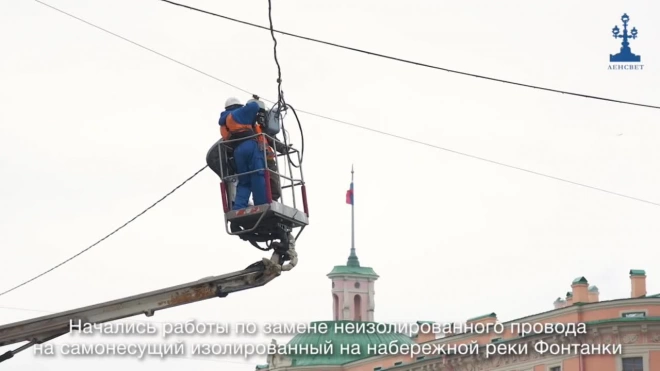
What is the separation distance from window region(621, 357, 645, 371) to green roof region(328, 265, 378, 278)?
44077 millimetres

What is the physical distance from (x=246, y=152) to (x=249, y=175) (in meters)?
0.35

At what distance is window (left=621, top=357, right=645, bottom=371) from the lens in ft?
253

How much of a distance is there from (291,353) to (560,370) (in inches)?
1197

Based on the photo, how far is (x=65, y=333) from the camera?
26.2 metres

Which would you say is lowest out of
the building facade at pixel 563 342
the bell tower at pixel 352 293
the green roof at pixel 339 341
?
the building facade at pixel 563 342

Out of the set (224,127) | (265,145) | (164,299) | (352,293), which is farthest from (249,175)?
(352,293)

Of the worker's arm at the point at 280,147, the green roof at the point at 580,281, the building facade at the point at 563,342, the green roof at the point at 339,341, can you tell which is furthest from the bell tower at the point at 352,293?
the worker's arm at the point at 280,147

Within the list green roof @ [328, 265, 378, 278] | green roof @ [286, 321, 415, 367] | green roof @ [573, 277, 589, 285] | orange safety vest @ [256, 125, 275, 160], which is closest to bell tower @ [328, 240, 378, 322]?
green roof @ [328, 265, 378, 278]

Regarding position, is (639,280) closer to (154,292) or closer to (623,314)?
(623,314)

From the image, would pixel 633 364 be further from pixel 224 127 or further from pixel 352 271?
pixel 224 127

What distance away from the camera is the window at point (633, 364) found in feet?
253

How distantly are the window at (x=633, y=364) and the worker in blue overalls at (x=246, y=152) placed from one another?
53.5 metres

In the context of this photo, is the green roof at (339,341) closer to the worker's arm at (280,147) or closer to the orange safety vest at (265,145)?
the worker's arm at (280,147)

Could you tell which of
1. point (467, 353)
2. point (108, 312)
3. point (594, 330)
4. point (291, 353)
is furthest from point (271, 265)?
point (291, 353)
